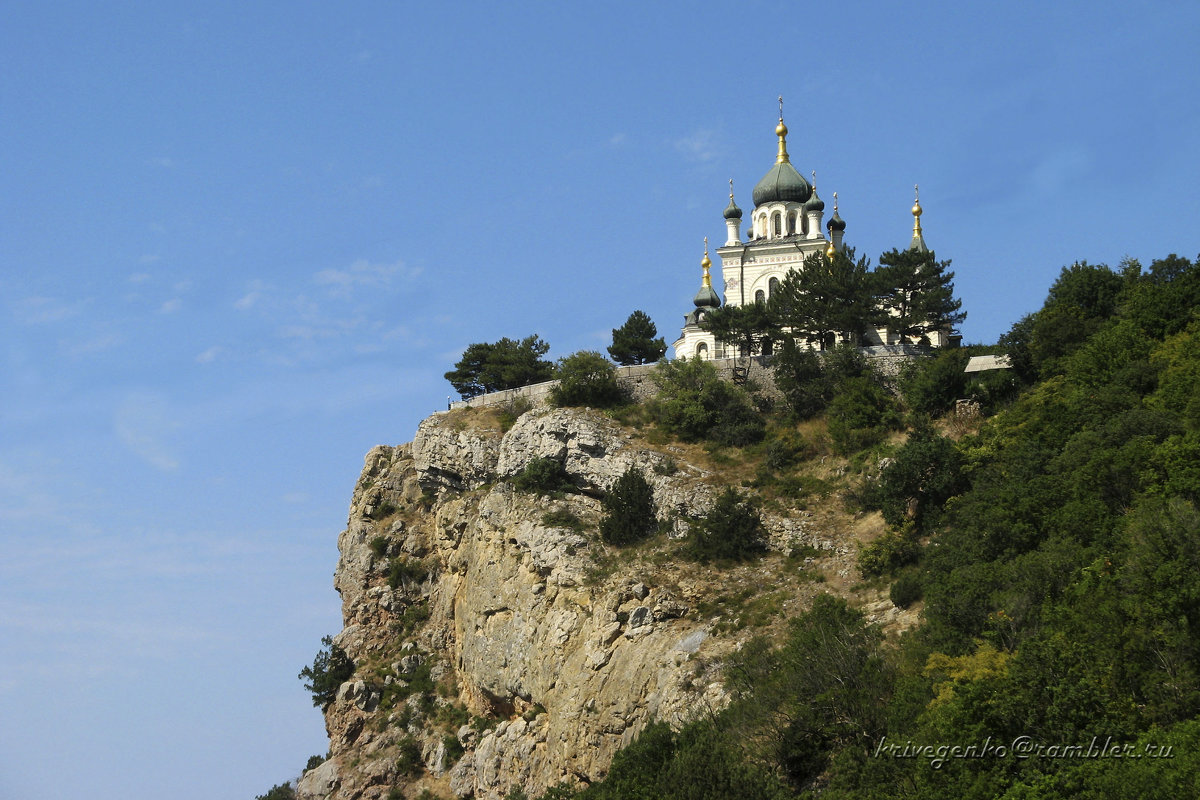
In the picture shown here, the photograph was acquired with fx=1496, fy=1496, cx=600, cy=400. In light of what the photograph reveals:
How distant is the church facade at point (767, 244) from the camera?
2613 inches

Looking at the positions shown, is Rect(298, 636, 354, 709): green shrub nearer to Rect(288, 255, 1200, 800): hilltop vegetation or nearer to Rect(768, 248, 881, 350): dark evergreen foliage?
Rect(288, 255, 1200, 800): hilltop vegetation

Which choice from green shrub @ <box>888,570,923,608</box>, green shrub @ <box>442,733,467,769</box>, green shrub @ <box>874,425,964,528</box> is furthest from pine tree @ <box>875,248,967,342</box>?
green shrub @ <box>442,733,467,769</box>

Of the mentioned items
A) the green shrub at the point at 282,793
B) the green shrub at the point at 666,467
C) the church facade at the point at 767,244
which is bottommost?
the green shrub at the point at 282,793

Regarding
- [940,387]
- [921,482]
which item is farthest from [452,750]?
[940,387]

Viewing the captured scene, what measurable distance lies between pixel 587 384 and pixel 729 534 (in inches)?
450

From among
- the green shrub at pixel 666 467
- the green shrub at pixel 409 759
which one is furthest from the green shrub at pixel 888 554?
the green shrub at pixel 409 759

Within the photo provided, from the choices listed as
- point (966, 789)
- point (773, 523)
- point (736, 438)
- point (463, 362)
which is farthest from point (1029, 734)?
point (463, 362)

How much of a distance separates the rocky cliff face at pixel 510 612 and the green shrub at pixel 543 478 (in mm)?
319

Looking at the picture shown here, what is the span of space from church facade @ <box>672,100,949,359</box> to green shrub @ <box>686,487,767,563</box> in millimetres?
15625

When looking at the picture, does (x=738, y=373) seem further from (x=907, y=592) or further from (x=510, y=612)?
(x=907, y=592)

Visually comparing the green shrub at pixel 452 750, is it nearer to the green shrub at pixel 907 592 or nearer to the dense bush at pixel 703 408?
the dense bush at pixel 703 408

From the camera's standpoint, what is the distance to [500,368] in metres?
66.2

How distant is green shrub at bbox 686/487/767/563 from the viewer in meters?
49.6

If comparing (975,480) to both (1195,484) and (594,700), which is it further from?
(594,700)
